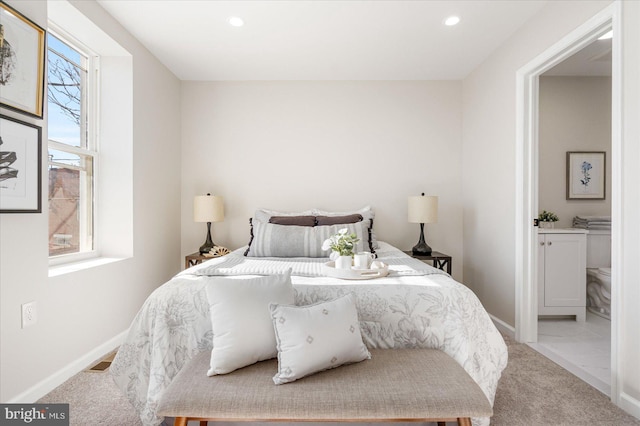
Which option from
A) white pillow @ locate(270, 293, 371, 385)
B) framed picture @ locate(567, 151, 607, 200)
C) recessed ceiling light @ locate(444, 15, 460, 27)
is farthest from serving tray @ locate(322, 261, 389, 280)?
framed picture @ locate(567, 151, 607, 200)

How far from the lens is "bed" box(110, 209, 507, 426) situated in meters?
1.70

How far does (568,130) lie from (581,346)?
2309 millimetres

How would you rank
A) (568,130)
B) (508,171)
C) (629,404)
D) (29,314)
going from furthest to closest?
1. (568,130)
2. (508,171)
3. (29,314)
4. (629,404)

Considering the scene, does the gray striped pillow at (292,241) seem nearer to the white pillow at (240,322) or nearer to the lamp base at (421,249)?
the lamp base at (421,249)

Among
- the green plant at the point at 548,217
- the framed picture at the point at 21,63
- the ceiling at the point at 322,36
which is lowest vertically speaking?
the green plant at the point at 548,217

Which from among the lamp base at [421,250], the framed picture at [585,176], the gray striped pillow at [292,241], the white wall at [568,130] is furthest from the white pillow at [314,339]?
the framed picture at [585,176]

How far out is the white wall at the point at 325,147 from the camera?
4023mm

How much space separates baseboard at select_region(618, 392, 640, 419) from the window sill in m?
3.31

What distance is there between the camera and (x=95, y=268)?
258cm

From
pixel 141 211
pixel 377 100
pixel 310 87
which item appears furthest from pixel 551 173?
pixel 141 211

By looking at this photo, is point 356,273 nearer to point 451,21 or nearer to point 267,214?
point 267,214

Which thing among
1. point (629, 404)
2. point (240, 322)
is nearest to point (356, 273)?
point (240, 322)

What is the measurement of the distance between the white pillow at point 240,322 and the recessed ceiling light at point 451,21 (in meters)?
2.45

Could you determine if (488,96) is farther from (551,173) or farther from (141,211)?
(141,211)
